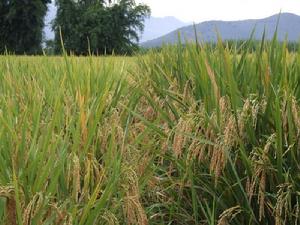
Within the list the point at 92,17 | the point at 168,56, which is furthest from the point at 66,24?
the point at 168,56

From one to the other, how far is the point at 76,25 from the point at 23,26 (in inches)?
191

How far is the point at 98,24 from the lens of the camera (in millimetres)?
42500

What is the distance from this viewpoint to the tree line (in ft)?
131

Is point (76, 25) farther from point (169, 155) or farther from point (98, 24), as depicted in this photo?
point (169, 155)

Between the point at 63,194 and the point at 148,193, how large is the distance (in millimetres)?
620

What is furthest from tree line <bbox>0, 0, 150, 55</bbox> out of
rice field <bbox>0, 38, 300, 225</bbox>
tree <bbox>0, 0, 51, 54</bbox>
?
rice field <bbox>0, 38, 300, 225</bbox>

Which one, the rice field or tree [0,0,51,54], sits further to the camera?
tree [0,0,51,54]

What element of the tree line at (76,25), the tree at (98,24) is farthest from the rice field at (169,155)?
the tree at (98,24)

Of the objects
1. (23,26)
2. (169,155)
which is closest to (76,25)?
(23,26)

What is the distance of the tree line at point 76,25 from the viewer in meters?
39.9

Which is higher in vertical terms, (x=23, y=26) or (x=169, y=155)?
(x=23, y=26)

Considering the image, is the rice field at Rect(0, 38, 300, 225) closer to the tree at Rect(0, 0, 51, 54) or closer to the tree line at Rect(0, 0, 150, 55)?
the tree line at Rect(0, 0, 150, 55)

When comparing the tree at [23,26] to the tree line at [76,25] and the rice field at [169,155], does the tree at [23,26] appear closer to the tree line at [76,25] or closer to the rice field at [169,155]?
the tree line at [76,25]

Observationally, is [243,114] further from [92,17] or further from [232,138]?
[92,17]
